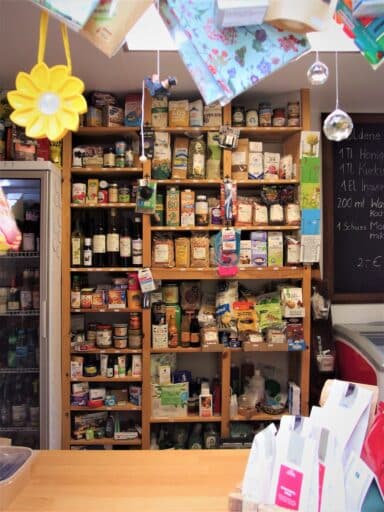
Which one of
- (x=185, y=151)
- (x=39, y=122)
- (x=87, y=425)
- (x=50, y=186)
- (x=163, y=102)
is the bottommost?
(x=87, y=425)

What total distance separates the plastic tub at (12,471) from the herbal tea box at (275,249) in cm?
202

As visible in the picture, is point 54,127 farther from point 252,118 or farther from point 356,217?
point 356,217

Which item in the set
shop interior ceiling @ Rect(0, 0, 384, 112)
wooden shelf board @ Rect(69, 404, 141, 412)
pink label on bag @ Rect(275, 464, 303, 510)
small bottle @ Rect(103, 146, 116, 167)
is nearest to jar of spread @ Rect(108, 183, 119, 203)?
small bottle @ Rect(103, 146, 116, 167)

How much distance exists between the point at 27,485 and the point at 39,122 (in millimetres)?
1017

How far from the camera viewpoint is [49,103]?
960 millimetres

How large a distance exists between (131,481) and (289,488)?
1.93ft

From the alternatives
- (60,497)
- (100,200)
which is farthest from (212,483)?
(100,200)

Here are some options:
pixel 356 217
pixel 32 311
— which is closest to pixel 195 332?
pixel 32 311

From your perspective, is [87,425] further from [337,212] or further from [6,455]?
[337,212]

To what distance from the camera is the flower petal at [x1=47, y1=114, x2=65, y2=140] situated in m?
0.95

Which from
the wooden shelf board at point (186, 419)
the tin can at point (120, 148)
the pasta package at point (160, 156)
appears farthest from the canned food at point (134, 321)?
the tin can at point (120, 148)

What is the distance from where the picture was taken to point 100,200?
9.70 feet

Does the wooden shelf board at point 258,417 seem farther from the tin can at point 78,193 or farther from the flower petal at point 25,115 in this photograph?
the flower petal at point 25,115

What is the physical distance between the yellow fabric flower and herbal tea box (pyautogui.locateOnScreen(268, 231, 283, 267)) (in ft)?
7.04
